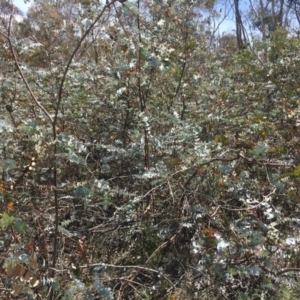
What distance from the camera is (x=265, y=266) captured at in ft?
6.32

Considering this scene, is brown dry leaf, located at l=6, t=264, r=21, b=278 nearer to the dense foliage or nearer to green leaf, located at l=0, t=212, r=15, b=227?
the dense foliage

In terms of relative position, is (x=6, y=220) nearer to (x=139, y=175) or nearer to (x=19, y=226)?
(x=19, y=226)

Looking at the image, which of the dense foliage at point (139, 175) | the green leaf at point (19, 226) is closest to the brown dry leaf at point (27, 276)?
the dense foliage at point (139, 175)

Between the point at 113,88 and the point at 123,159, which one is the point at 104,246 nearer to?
the point at 123,159

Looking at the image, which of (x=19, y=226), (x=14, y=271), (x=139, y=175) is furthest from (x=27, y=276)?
(x=139, y=175)

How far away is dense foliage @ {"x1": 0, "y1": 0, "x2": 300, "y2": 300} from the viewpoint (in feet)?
6.02

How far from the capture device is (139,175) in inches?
92.7

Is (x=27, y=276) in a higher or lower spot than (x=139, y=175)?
lower

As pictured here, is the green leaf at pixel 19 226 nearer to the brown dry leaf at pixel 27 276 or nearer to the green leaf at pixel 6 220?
the green leaf at pixel 6 220

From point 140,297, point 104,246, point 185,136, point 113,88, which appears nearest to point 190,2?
point 113,88

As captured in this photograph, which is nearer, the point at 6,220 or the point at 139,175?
the point at 6,220

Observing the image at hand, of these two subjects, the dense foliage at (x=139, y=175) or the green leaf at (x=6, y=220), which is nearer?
the green leaf at (x=6, y=220)

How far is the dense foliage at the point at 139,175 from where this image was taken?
6.02 ft

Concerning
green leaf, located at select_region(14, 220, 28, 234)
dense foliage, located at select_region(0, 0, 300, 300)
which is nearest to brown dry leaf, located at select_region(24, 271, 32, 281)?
dense foliage, located at select_region(0, 0, 300, 300)
